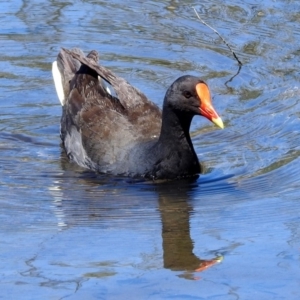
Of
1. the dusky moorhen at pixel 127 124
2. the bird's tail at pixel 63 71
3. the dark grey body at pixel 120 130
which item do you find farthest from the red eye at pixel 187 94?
the bird's tail at pixel 63 71

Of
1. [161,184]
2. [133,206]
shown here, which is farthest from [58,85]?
[133,206]

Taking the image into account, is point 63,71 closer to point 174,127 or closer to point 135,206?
point 174,127

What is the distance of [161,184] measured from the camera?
695 centimetres

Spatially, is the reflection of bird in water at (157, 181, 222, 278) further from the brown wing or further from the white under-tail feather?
the white under-tail feather

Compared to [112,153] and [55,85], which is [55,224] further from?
[55,85]

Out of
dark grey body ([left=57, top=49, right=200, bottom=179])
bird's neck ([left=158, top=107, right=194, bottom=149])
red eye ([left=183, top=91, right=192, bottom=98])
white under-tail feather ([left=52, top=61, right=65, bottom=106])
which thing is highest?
red eye ([left=183, top=91, right=192, bottom=98])

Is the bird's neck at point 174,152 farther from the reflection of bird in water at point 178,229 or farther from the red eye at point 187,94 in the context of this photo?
the red eye at point 187,94

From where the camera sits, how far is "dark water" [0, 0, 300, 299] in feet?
16.5

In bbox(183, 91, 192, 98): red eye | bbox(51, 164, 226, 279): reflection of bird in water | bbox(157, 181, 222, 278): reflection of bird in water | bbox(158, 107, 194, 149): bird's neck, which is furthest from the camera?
bbox(158, 107, 194, 149): bird's neck

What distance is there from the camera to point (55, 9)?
11.0 meters

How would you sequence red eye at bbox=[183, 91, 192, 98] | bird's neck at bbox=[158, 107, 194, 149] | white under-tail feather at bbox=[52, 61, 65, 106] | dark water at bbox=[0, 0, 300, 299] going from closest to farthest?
1. dark water at bbox=[0, 0, 300, 299]
2. red eye at bbox=[183, 91, 192, 98]
3. bird's neck at bbox=[158, 107, 194, 149]
4. white under-tail feather at bbox=[52, 61, 65, 106]

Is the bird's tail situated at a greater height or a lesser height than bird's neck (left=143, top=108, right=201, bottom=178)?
lesser

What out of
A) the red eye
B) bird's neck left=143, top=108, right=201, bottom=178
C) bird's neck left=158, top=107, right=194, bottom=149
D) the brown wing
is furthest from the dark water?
the red eye

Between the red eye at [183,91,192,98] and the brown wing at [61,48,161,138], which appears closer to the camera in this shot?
the red eye at [183,91,192,98]
